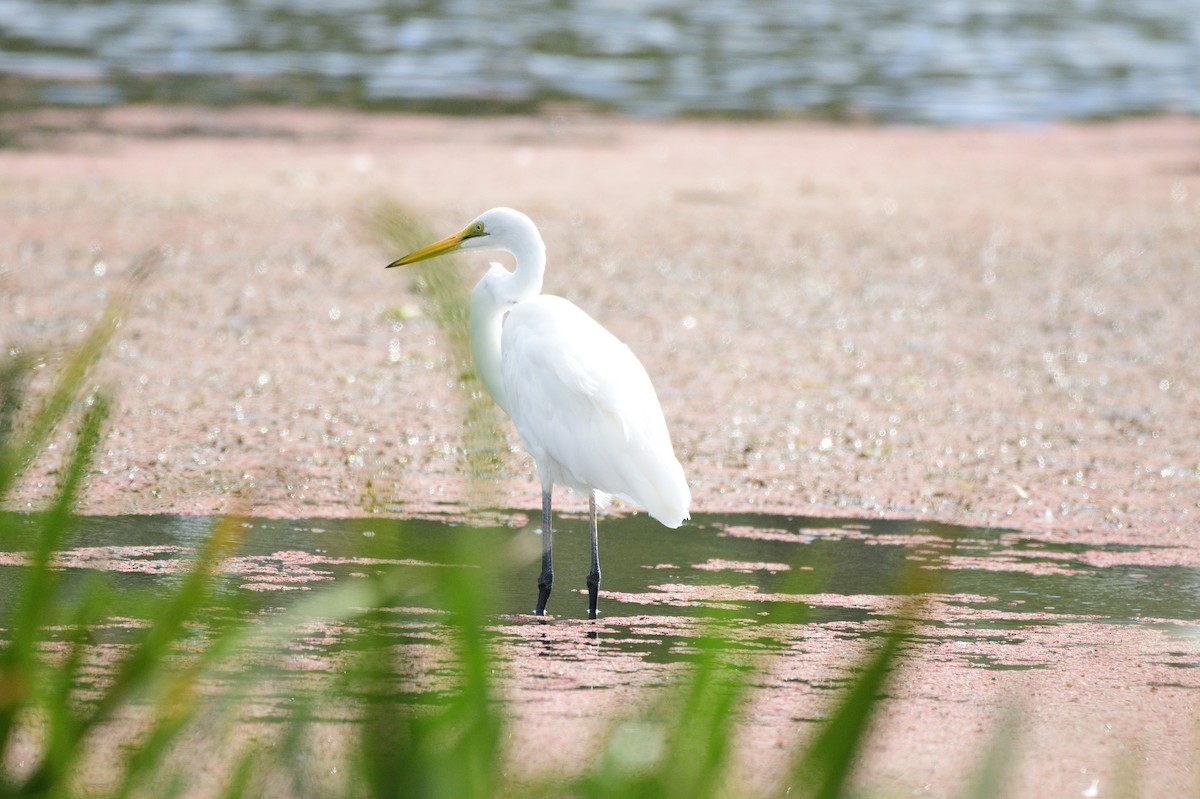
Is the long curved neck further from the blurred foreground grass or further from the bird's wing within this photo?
the blurred foreground grass

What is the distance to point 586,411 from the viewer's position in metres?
4.31

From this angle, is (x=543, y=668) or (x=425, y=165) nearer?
(x=543, y=668)

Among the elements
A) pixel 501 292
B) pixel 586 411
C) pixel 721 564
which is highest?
pixel 501 292

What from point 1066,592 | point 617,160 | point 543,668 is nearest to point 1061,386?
point 1066,592

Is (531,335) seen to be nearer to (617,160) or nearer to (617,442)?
(617,442)

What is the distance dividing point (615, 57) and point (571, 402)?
16.1 metres

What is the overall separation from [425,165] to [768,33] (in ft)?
38.0

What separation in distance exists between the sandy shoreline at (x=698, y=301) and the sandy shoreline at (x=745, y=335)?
1.0 inches

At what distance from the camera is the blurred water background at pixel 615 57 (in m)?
16.2

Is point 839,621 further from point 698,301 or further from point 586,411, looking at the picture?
point 698,301

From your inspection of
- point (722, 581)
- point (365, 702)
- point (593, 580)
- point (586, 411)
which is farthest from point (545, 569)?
point (365, 702)

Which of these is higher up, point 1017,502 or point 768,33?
point 768,33

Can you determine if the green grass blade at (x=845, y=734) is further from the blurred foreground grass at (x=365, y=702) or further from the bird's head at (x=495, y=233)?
the bird's head at (x=495, y=233)

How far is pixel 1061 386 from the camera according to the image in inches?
286
